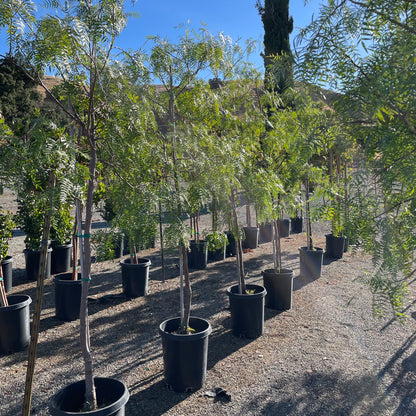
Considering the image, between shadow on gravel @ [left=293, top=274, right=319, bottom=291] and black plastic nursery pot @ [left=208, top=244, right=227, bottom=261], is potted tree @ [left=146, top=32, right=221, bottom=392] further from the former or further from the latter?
black plastic nursery pot @ [left=208, top=244, right=227, bottom=261]

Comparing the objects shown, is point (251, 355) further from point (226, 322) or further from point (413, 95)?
point (413, 95)

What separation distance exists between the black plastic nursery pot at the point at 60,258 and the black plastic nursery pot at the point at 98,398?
16.4 ft

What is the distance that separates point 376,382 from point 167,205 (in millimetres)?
2581

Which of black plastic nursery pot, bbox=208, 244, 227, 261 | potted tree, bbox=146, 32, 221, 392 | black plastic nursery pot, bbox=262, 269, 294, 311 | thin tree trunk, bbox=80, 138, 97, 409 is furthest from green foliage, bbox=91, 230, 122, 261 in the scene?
black plastic nursery pot, bbox=208, 244, 227, 261

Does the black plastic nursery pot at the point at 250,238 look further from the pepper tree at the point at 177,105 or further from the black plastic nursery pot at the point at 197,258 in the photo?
the pepper tree at the point at 177,105

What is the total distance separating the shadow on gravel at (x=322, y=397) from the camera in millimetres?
2988

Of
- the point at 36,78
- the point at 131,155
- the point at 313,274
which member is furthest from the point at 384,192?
the point at 313,274

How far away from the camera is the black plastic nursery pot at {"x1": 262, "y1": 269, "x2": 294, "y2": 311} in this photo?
5.18 metres

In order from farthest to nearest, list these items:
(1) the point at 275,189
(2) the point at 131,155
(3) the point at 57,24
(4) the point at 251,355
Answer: (4) the point at 251,355 → (1) the point at 275,189 → (2) the point at 131,155 → (3) the point at 57,24

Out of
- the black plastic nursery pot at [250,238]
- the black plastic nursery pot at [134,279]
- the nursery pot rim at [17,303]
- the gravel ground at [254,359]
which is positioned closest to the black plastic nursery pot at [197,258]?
the gravel ground at [254,359]

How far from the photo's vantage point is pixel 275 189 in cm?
365

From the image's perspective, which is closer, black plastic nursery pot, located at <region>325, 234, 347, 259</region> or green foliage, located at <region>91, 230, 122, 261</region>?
green foliage, located at <region>91, 230, 122, 261</region>

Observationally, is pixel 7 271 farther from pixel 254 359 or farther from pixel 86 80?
pixel 86 80

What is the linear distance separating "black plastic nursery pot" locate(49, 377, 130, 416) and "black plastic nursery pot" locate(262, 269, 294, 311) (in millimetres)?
3013
